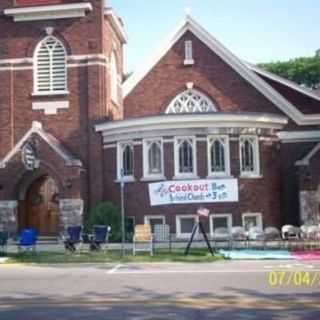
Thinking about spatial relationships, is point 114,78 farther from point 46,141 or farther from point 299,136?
point 299,136

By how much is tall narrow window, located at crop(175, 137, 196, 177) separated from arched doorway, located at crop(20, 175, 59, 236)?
20.2 ft

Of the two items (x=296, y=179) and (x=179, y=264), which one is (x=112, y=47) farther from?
(x=179, y=264)

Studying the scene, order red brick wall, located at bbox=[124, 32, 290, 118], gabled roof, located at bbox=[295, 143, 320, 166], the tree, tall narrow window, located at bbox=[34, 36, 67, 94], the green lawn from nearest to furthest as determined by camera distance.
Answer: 1. the green lawn
2. gabled roof, located at bbox=[295, 143, 320, 166]
3. tall narrow window, located at bbox=[34, 36, 67, 94]
4. red brick wall, located at bbox=[124, 32, 290, 118]
5. the tree

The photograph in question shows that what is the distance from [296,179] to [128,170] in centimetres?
754

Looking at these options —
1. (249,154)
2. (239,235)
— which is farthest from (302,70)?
(239,235)

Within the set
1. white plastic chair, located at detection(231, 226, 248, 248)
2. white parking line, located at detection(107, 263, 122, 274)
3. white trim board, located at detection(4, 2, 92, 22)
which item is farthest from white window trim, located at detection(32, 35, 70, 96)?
white parking line, located at detection(107, 263, 122, 274)

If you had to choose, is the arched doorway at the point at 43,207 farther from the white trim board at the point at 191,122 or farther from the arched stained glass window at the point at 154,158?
the arched stained glass window at the point at 154,158

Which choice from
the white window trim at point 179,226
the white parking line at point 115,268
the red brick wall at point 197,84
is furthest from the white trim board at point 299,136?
the white parking line at point 115,268

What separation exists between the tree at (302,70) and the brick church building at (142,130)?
3067 cm

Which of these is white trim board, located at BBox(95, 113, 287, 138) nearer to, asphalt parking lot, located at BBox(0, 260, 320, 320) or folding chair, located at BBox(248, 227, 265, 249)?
folding chair, located at BBox(248, 227, 265, 249)

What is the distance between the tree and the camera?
6412 centimetres

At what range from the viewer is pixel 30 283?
49.1ft

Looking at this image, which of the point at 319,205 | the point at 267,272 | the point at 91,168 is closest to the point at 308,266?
the point at 267,272

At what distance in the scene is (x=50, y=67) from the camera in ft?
103
